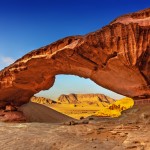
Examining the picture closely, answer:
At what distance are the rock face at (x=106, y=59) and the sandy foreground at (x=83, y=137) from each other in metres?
1.24

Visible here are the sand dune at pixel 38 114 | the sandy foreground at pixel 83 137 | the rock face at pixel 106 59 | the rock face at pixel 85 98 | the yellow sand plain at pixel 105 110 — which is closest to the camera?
the sandy foreground at pixel 83 137

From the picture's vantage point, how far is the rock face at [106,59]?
6609 millimetres

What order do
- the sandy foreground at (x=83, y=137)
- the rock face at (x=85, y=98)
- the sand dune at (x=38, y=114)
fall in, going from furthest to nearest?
1. the rock face at (x=85, y=98)
2. the sand dune at (x=38, y=114)
3. the sandy foreground at (x=83, y=137)

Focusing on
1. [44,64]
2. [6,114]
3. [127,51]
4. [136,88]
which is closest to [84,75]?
[44,64]

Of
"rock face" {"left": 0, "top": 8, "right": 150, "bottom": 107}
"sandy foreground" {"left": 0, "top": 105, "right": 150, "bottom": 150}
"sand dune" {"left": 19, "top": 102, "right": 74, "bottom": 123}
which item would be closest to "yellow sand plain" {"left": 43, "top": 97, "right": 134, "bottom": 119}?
"sand dune" {"left": 19, "top": 102, "right": 74, "bottom": 123}

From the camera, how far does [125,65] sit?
7.14 metres

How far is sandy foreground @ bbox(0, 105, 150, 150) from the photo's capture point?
6.13m

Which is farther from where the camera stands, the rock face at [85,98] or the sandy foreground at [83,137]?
the rock face at [85,98]

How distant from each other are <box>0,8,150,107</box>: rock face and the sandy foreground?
1.24 meters

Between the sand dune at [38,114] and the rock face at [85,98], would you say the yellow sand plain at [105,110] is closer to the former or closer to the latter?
the sand dune at [38,114]

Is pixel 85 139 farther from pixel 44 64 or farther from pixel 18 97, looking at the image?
pixel 18 97

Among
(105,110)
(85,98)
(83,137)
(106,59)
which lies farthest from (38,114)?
(85,98)

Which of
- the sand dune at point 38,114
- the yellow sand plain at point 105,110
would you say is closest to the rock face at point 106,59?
the sand dune at point 38,114

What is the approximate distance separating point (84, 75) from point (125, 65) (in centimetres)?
235
